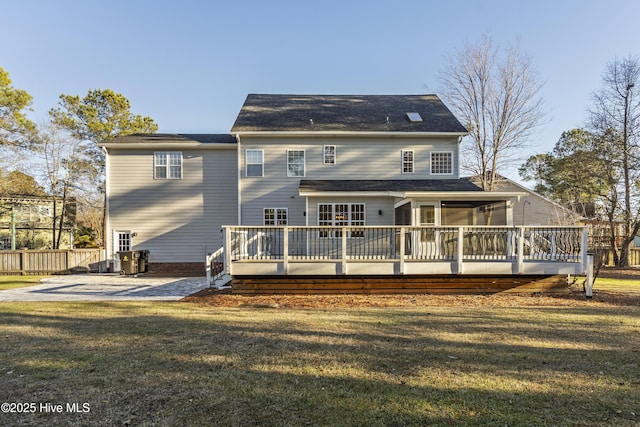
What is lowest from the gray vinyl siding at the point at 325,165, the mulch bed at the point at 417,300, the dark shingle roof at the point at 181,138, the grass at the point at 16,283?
the grass at the point at 16,283

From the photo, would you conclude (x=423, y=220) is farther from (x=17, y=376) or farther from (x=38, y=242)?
(x=38, y=242)

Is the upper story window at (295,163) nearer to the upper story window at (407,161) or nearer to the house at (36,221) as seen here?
the upper story window at (407,161)

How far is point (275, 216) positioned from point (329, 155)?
12.2 ft

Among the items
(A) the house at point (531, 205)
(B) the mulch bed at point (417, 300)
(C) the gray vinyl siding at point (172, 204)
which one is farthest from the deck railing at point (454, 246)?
(A) the house at point (531, 205)

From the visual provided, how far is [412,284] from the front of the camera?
966 cm

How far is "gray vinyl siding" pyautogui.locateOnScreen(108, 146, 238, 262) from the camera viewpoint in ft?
51.7

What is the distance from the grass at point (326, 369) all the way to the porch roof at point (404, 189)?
6020mm

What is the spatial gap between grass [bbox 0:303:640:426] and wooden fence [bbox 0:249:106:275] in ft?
35.3

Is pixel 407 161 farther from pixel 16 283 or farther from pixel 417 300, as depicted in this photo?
pixel 16 283

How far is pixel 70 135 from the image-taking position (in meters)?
24.4

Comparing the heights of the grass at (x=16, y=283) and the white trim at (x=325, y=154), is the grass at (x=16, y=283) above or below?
below

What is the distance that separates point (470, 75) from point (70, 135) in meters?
28.1

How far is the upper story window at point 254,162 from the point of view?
15164 millimetres

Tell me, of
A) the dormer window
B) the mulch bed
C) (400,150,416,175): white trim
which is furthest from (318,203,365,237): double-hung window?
the mulch bed
